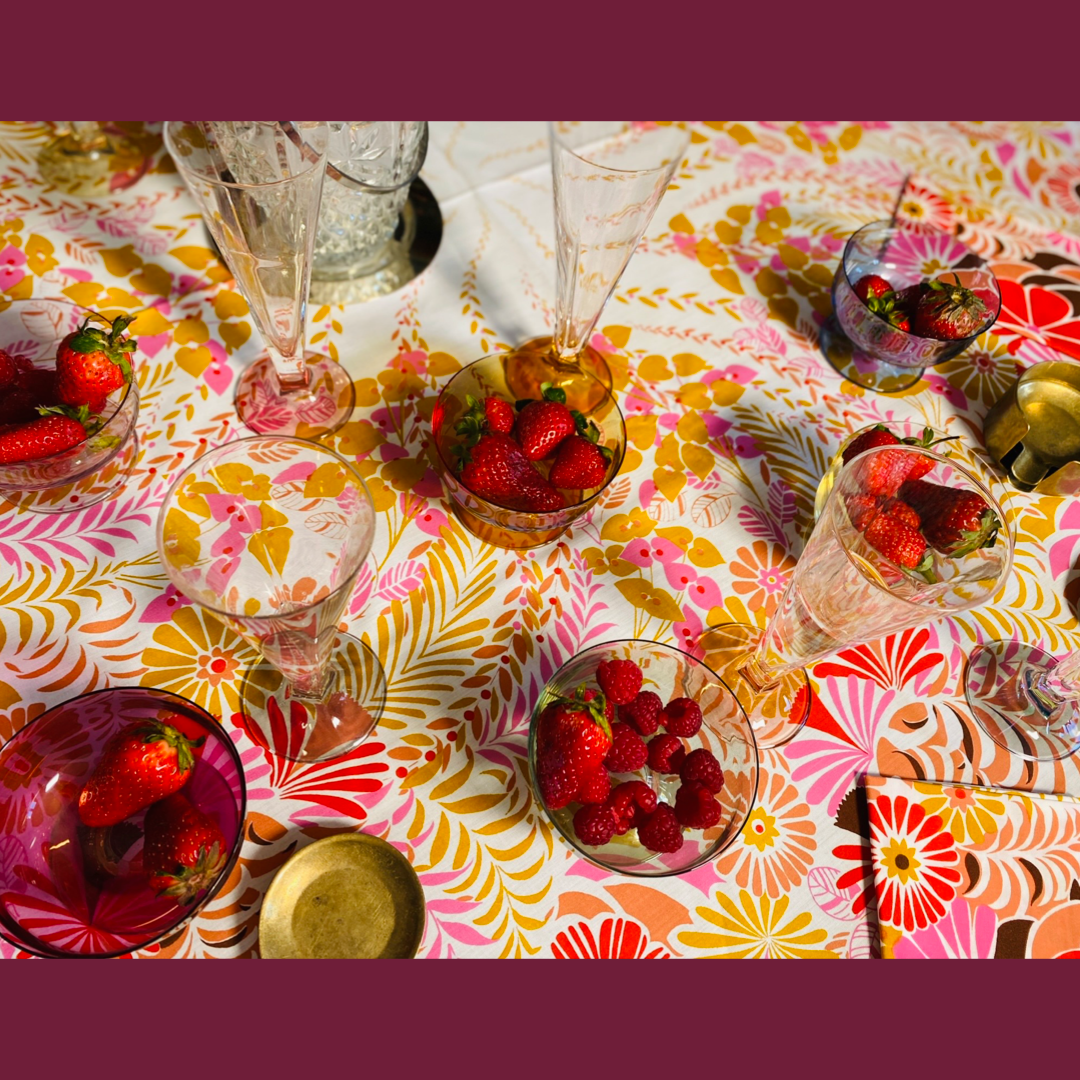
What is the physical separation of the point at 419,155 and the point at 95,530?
600 mm

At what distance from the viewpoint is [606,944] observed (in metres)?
0.81

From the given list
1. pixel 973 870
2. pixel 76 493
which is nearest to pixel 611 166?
pixel 76 493

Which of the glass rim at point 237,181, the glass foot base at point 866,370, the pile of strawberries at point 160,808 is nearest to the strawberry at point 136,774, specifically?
the pile of strawberries at point 160,808

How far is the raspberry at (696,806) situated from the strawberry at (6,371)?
820 mm

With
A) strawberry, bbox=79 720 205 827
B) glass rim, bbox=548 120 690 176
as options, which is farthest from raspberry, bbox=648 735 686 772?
glass rim, bbox=548 120 690 176

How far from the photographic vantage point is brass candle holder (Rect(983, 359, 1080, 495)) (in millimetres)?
1061

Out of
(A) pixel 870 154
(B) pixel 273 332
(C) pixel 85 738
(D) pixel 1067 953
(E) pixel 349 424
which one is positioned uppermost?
(A) pixel 870 154

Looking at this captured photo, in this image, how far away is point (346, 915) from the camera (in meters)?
0.78

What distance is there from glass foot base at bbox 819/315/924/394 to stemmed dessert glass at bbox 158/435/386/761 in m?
0.71

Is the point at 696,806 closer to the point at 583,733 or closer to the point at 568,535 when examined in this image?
the point at 583,733

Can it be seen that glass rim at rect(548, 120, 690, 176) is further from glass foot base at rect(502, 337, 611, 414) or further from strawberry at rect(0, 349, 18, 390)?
strawberry at rect(0, 349, 18, 390)

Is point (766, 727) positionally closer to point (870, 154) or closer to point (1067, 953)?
point (1067, 953)

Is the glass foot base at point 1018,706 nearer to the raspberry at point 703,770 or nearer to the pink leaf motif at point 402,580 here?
the raspberry at point 703,770

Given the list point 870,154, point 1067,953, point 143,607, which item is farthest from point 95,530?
point 870,154
